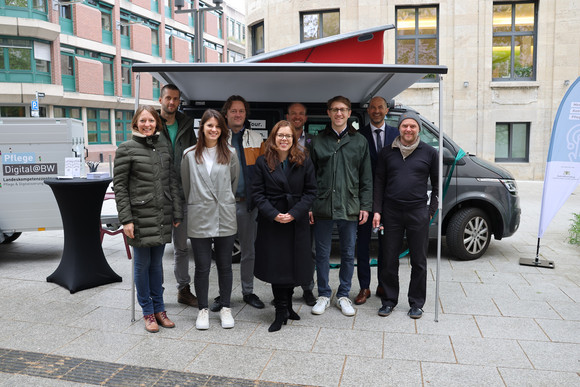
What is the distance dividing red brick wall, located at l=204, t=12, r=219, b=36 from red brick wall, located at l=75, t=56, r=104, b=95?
56.0 feet

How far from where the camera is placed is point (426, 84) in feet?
57.2

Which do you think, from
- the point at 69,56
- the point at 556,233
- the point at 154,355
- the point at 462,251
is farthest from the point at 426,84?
the point at 69,56

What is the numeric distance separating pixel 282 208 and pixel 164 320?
4.98 feet

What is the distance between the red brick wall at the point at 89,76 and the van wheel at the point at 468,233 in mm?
32250

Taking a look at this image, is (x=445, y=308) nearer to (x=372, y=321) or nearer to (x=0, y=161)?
(x=372, y=321)

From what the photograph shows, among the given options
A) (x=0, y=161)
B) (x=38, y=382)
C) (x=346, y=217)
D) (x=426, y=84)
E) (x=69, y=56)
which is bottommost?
(x=38, y=382)

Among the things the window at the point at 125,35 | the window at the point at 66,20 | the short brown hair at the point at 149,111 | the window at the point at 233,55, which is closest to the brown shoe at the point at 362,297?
the short brown hair at the point at 149,111

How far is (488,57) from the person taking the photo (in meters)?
17.3

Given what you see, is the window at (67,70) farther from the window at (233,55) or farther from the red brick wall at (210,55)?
the window at (233,55)

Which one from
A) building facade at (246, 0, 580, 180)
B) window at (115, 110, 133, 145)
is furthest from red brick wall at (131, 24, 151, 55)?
building facade at (246, 0, 580, 180)

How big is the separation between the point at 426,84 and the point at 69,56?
25700mm

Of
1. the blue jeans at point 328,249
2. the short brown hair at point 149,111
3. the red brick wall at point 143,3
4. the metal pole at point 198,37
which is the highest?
the red brick wall at point 143,3

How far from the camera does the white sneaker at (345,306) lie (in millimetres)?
4887

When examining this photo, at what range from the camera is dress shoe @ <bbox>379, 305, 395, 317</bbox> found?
4875 millimetres
